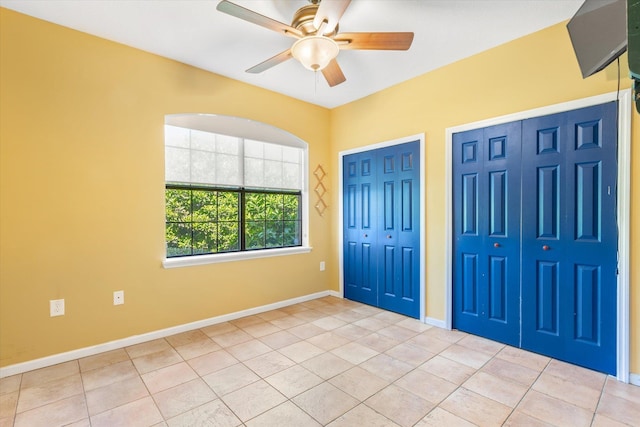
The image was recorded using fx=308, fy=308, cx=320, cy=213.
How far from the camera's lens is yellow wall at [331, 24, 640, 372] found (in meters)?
2.19

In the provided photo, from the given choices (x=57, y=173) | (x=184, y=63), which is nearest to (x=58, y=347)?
(x=57, y=173)

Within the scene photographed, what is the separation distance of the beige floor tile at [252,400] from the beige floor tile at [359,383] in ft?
1.37

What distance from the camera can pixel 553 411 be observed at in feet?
6.05

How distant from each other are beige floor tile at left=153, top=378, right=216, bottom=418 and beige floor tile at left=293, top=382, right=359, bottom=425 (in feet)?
1.96

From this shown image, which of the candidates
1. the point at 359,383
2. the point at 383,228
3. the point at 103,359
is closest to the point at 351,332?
the point at 359,383

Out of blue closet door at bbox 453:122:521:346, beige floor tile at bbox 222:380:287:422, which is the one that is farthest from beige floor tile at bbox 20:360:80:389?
blue closet door at bbox 453:122:521:346

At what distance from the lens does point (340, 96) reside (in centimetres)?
388

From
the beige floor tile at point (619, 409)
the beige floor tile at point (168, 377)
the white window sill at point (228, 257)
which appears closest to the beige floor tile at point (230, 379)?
the beige floor tile at point (168, 377)

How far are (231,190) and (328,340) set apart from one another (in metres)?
1.89

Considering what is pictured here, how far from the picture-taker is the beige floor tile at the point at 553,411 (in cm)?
175

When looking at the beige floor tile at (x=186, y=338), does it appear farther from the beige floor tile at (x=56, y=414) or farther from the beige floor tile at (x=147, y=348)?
the beige floor tile at (x=56, y=414)

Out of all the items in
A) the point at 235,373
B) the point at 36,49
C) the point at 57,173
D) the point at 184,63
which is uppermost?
the point at 184,63

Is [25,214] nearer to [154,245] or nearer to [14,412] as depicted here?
[154,245]

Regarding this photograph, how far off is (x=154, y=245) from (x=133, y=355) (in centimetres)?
94
